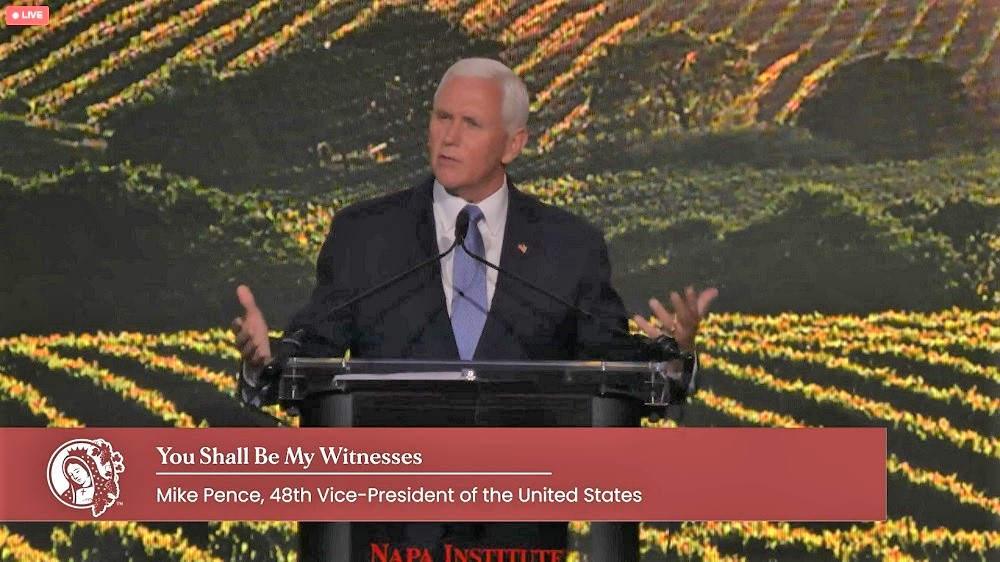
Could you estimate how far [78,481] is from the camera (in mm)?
4336

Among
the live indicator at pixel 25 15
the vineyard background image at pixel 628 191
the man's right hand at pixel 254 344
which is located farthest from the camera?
the live indicator at pixel 25 15

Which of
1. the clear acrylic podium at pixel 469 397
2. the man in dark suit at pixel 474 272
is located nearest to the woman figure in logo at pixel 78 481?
the man in dark suit at pixel 474 272

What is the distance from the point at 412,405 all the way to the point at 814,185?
5.53 ft

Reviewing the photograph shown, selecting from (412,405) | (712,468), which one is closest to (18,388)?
(412,405)

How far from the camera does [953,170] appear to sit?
4.59 m

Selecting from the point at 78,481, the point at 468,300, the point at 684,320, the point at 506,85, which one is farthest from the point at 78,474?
the point at 684,320

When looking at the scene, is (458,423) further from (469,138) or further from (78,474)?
(78,474)

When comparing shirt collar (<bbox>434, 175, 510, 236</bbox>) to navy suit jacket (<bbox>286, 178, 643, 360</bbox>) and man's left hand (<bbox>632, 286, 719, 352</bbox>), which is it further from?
man's left hand (<bbox>632, 286, 719, 352</bbox>)

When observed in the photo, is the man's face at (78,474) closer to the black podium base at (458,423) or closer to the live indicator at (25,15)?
the black podium base at (458,423)

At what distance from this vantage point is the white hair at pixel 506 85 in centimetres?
408

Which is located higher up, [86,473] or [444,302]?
[444,302]

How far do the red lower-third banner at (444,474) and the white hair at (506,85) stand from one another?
0.89m

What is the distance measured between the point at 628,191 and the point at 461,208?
0.70m

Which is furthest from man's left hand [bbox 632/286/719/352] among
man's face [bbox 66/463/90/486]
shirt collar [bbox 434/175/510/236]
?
man's face [bbox 66/463/90/486]
